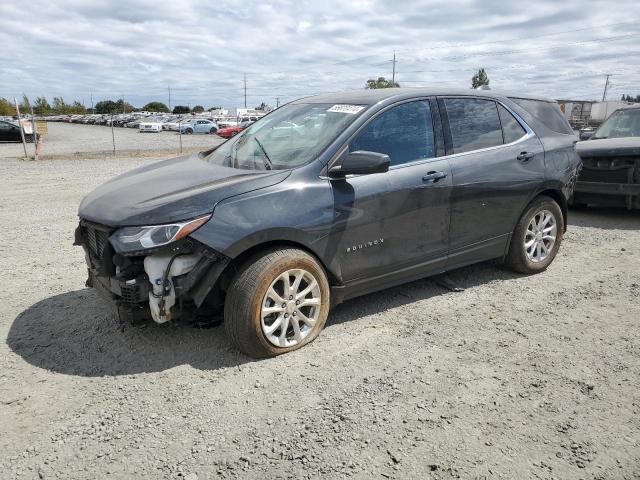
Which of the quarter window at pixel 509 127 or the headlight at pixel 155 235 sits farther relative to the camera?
the quarter window at pixel 509 127

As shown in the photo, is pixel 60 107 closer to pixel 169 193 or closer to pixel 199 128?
pixel 199 128

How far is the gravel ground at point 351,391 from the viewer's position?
2.54 metres

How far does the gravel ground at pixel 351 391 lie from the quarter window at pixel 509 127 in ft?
4.67

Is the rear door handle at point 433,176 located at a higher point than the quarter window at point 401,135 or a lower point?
lower

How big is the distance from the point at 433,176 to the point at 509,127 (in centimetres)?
133

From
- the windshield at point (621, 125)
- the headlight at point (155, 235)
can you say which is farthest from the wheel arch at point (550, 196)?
the windshield at point (621, 125)

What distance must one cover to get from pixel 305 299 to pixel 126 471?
1.58 metres

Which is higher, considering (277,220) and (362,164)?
(362,164)

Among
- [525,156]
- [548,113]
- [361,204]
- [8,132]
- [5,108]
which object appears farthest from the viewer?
[5,108]

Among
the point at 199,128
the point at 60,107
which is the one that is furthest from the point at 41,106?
the point at 199,128

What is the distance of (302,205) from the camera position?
11.6 feet

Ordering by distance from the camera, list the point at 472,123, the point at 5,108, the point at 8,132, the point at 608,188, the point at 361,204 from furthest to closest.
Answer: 1. the point at 5,108
2. the point at 8,132
3. the point at 608,188
4. the point at 472,123
5. the point at 361,204

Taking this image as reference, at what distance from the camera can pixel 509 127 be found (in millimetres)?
4977

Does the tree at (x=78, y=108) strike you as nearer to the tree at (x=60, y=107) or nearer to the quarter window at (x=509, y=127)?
the tree at (x=60, y=107)
